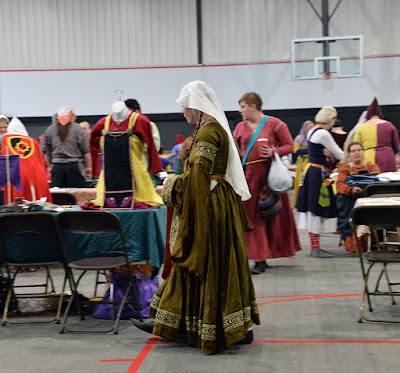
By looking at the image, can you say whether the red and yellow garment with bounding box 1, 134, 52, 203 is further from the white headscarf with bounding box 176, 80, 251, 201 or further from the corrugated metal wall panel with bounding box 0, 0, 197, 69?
the corrugated metal wall panel with bounding box 0, 0, 197, 69

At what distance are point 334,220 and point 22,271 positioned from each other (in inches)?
117

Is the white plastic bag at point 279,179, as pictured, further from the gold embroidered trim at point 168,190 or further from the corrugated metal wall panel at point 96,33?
the corrugated metal wall panel at point 96,33

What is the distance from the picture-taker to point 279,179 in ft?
17.0

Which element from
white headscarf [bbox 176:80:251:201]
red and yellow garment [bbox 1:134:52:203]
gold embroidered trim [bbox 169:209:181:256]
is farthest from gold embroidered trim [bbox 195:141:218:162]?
red and yellow garment [bbox 1:134:52:203]

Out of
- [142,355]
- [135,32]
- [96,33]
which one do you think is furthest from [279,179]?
[96,33]

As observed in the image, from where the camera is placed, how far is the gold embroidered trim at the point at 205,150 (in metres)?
3.20

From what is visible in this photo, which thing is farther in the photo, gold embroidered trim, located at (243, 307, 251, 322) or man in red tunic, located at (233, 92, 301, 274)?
man in red tunic, located at (233, 92, 301, 274)

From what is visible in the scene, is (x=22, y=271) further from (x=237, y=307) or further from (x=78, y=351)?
(x=237, y=307)

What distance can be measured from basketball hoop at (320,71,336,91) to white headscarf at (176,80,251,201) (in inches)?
372

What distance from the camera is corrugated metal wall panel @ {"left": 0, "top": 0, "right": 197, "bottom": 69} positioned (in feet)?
45.3

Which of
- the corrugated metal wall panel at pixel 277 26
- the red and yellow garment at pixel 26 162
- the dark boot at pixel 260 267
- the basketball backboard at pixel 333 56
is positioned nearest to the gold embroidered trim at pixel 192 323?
the red and yellow garment at pixel 26 162

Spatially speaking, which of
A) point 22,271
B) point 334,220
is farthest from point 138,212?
point 334,220

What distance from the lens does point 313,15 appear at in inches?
531

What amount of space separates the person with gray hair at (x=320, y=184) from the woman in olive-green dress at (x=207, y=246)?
9.07 feet
